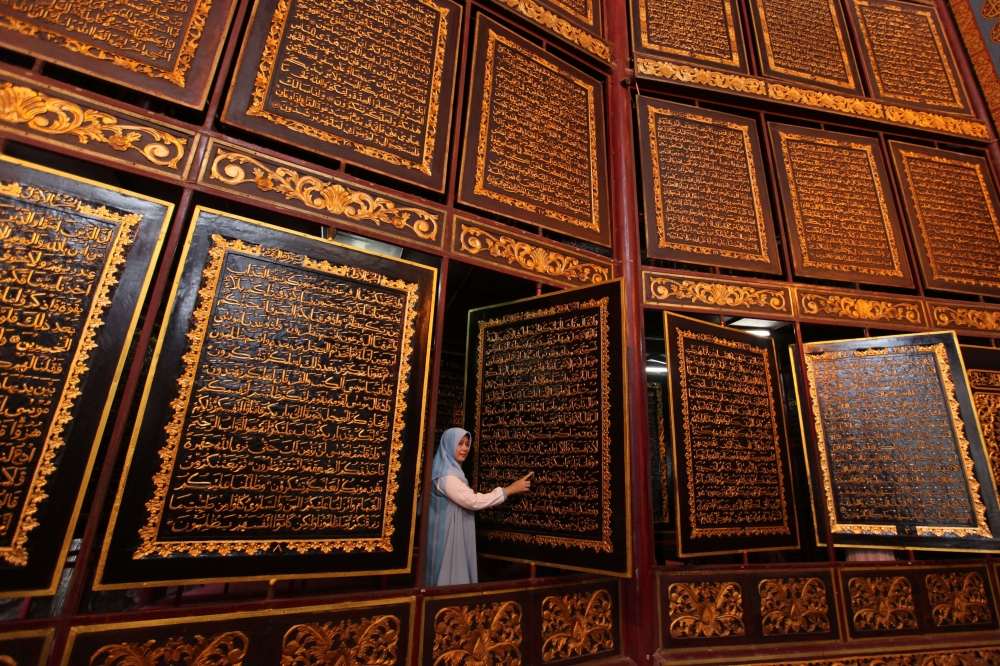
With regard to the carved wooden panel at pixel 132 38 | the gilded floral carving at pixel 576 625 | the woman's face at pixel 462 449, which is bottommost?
the gilded floral carving at pixel 576 625

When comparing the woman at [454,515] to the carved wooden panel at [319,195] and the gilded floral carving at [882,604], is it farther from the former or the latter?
the gilded floral carving at [882,604]

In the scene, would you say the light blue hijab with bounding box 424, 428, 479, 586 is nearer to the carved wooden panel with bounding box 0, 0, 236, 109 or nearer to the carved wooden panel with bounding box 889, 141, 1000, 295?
the carved wooden panel with bounding box 0, 0, 236, 109

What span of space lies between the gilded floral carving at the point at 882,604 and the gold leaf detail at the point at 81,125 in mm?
5161

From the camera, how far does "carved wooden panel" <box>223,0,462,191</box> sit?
297 centimetres

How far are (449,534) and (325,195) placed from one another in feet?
7.11

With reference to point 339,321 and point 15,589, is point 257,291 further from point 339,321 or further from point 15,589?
point 15,589

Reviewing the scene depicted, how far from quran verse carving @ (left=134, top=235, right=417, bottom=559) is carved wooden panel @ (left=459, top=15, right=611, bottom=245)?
1296 mm

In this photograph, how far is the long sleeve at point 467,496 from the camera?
308 centimetres

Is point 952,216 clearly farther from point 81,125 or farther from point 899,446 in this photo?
point 81,125

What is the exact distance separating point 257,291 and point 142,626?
152 centimetres

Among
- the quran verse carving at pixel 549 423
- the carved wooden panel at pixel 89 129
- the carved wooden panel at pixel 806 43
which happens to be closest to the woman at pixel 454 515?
the quran verse carving at pixel 549 423

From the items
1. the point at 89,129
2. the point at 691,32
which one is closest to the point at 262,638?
the point at 89,129

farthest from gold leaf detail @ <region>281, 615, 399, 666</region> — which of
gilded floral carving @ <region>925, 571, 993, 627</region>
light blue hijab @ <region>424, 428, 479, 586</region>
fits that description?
gilded floral carving @ <region>925, 571, 993, 627</region>

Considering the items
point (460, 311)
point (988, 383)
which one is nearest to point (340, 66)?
point (460, 311)
